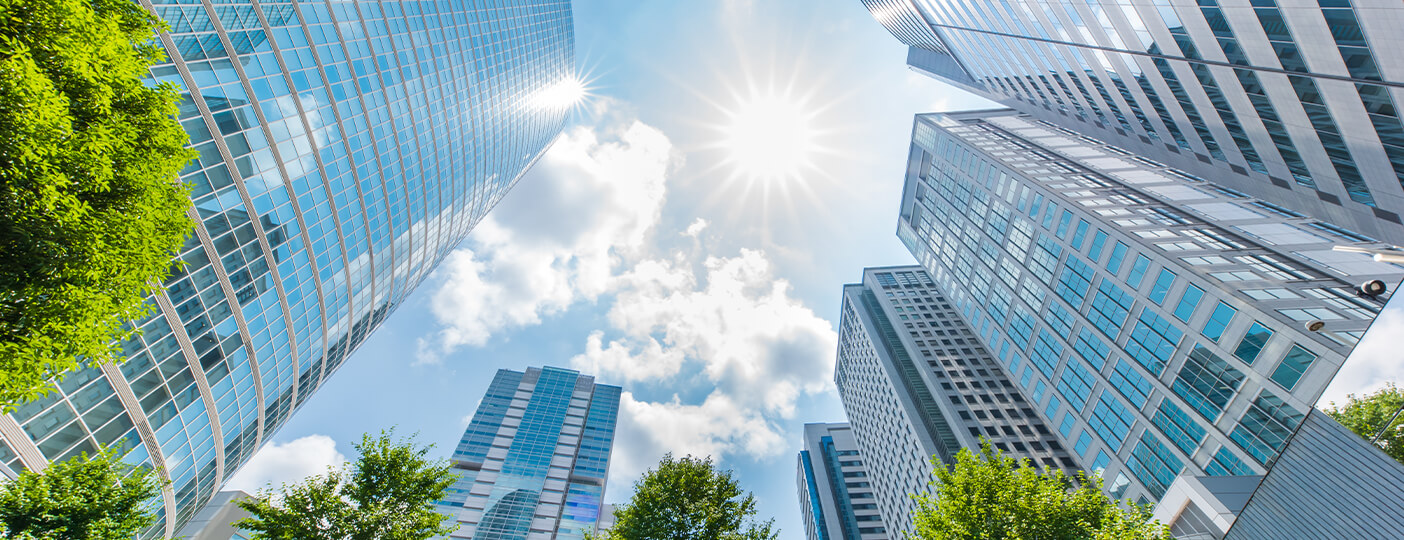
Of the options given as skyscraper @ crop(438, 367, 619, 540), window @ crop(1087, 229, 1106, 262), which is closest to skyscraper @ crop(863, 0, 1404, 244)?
window @ crop(1087, 229, 1106, 262)

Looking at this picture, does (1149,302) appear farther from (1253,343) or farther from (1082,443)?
(1082,443)

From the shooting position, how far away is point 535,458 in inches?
3334

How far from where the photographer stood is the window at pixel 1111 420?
35.2m

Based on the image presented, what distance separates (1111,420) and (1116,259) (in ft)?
42.6

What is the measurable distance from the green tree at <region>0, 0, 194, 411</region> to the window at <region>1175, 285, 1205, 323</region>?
1920 inches

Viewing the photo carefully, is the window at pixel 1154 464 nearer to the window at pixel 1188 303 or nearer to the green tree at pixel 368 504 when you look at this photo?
the window at pixel 1188 303

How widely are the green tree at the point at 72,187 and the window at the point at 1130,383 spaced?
51.7m

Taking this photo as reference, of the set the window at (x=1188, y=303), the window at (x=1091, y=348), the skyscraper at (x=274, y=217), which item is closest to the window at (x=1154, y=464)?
the window at (x=1091, y=348)

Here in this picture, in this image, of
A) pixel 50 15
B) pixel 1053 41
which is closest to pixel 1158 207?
pixel 1053 41

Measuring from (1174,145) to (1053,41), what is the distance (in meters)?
A: 14.4

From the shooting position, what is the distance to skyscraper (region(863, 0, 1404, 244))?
22.3 meters

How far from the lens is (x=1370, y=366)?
44.1 ft

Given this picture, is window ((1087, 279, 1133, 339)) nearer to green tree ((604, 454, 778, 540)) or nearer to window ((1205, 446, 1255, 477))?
window ((1205, 446, 1255, 477))

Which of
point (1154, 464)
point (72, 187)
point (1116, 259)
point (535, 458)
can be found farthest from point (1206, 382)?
point (535, 458)
